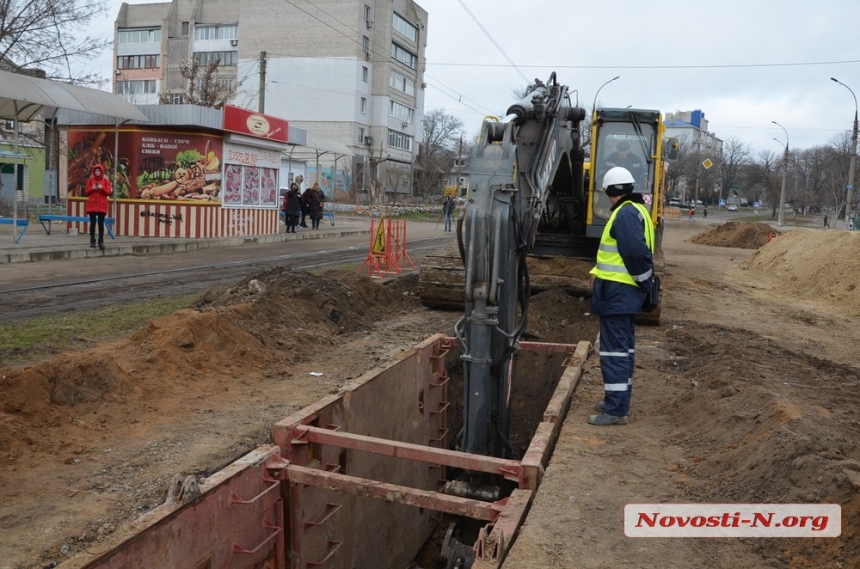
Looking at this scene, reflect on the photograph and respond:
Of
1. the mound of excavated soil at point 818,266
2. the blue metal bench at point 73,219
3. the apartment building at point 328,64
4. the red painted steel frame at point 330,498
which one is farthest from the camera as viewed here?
the apartment building at point 328,64

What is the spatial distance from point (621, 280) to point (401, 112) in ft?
209

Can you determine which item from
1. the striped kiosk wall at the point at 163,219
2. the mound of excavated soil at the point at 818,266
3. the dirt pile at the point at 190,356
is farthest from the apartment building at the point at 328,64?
the dirt pile at the point at 190,356

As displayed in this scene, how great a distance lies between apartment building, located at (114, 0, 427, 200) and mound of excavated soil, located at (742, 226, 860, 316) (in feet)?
118

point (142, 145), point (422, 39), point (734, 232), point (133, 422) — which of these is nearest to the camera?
point (133, 422)

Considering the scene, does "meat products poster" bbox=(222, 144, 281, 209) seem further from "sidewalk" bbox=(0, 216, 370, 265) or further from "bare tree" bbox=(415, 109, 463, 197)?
"bare tree" bbox=(415, 109, 463, 197)

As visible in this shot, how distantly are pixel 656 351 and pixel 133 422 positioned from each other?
20.2 ft

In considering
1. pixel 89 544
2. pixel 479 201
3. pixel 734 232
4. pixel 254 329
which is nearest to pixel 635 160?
pixel 254 329

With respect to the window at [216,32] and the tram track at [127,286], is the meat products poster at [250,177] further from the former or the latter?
the window at [216,32]

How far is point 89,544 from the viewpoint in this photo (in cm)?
471

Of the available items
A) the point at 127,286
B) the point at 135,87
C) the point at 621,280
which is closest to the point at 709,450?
the point at 621,280

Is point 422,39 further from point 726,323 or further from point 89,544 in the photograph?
point 89,544

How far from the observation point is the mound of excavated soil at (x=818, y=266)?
17.9 metres

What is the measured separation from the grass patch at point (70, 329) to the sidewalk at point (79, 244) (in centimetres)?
656

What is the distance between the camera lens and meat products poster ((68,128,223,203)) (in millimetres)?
22281
